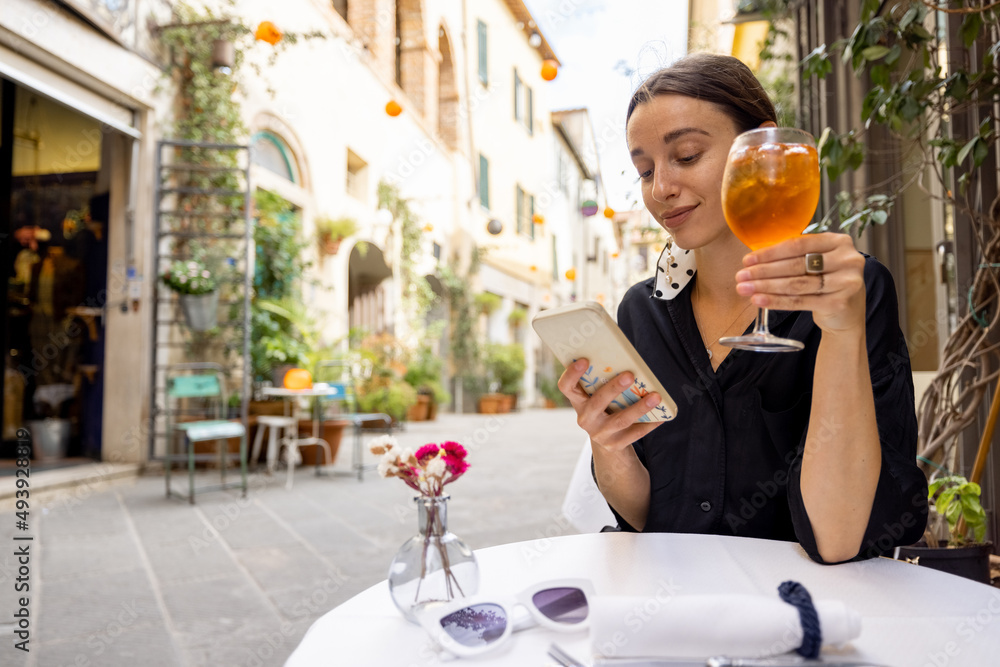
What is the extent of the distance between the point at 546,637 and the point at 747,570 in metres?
0.32

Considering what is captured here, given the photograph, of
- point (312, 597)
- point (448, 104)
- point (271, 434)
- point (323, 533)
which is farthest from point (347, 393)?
point (448, 104)

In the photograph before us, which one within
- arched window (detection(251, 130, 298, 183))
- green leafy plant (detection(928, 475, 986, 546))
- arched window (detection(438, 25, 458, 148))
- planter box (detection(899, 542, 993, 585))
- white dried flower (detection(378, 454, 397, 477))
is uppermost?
arched window (detection(438, 25, 458, 148))

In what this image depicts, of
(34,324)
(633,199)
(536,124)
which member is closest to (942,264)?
(633,199)

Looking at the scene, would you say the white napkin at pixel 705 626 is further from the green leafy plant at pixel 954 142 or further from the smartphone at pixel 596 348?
the green leafy plant at pixel 954 142

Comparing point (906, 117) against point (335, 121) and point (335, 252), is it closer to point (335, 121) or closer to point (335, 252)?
point (335, 252)

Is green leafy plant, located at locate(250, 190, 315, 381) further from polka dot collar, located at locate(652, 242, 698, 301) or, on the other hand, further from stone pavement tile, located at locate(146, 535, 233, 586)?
polka dot collar, located at locate(652, 242, 698, 301)

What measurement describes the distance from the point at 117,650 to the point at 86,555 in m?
1.25

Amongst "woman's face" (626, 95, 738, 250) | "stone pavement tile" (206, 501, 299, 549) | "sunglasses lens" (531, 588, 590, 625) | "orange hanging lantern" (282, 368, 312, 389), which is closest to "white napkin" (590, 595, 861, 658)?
"sunglasses lens" (531, 588, 590, 625)

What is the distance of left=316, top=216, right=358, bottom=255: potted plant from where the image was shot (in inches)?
313

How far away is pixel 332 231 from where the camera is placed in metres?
8.00

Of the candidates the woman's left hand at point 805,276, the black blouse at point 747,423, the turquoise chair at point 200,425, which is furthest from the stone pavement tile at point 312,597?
A: the woman's left hand at point 805,276

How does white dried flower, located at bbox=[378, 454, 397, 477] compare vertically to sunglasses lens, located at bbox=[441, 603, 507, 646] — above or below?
above

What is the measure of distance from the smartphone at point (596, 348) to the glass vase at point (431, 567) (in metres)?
0.23

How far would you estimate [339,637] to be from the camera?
27.7 inches
